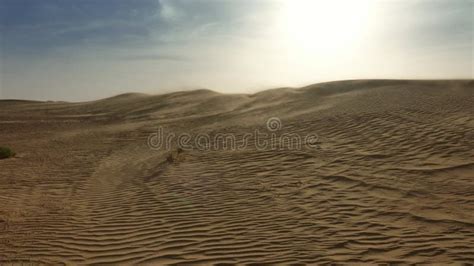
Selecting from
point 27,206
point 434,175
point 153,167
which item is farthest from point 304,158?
point 27,206

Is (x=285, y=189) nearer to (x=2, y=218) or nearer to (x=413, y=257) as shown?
(x=413, y=257)

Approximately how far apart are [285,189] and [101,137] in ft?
35.2

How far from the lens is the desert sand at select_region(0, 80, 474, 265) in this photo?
5340 millimetres

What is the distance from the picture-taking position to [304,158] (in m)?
9.91

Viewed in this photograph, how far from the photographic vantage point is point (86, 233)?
241 inches

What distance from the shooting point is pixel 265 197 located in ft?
24.4

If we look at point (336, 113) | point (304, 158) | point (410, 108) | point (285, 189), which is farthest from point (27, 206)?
point (410, 108)

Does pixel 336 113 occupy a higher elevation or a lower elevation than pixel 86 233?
higher

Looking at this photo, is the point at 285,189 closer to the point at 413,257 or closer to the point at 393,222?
the point at 393,222

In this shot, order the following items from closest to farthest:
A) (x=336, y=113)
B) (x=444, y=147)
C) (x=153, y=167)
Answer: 1. (x=444, y=147)
2. (x=153, y=167)
3. (x=336, y=113)

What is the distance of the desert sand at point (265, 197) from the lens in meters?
5.34

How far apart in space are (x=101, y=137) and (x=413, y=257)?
13840mm

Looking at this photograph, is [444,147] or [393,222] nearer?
[393,222]

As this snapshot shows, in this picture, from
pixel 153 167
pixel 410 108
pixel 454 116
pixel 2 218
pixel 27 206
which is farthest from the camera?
pixel 410 108
